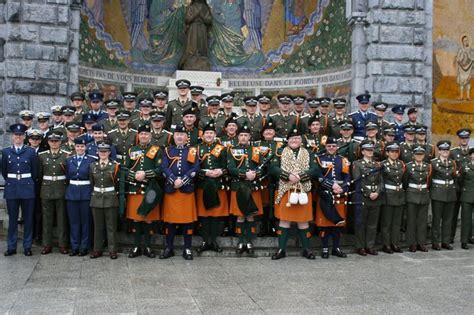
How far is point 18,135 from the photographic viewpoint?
28.1ft

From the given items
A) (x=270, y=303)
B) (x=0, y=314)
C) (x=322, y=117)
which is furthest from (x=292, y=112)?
(x=0, y=314)

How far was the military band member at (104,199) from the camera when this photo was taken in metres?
8.19

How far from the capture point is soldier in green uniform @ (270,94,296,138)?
9609mm

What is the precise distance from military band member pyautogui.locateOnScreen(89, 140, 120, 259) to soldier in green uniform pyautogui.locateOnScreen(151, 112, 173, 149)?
85cm

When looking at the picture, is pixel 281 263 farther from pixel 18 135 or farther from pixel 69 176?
pixel 18 135

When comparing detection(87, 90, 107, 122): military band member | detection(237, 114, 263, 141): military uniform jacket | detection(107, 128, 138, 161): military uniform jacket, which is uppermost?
detection(87, 90, 107, 122): military band member

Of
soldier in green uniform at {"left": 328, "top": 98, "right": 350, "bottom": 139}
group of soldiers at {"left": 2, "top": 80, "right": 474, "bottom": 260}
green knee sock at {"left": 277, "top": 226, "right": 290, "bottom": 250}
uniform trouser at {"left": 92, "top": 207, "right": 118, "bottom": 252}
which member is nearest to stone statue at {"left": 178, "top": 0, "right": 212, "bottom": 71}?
soldier in green uniform at {"left": 328, "top": 98, "right": 350, "bottom": 139}

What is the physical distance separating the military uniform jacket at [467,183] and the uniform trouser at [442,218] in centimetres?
32

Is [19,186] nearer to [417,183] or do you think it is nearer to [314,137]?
[314,137]

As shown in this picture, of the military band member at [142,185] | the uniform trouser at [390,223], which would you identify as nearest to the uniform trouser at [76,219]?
the military band member at [142,185]

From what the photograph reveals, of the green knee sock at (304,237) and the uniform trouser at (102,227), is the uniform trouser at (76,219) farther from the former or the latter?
the green knee sock at (304,237)

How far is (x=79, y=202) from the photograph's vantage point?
27.4ft

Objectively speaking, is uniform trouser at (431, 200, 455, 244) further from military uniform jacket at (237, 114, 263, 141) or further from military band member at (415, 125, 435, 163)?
military uniform jacket at (237, 114, 263, 141)

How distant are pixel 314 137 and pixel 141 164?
2743mm
